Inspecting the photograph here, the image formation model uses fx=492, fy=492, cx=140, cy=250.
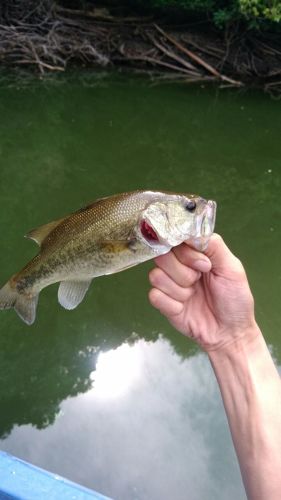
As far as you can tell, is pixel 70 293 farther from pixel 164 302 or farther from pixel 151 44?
pixel 151 44

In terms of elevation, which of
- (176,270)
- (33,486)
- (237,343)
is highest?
(176,270)

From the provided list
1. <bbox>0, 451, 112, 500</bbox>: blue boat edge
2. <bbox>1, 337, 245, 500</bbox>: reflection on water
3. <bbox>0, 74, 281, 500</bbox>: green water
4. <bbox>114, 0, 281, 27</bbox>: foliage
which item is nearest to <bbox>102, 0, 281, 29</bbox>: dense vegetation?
<bbox>114, 0, 281, 27</bbox>: foliage

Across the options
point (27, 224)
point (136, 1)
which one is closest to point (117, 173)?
point (27, 224)

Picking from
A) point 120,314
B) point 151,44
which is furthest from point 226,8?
point 120,314

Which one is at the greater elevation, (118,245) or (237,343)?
(118,245)

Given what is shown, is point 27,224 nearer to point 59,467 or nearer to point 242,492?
point 59,467

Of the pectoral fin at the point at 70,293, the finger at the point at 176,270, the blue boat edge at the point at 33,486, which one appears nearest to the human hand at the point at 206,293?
the finger at the point at 176,270

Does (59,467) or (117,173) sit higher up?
(117,173)

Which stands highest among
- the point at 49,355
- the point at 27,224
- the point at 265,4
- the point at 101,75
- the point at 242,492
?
the point at 265,4
